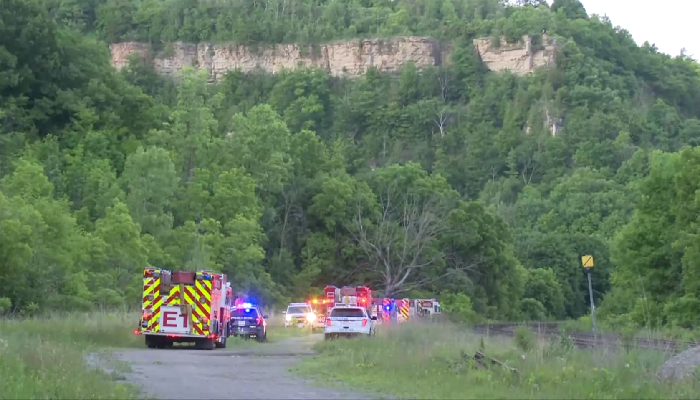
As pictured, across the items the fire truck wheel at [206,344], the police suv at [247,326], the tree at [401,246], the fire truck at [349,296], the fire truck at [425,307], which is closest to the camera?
the fire truck wheel at [206,344]

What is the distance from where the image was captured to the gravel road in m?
18.9

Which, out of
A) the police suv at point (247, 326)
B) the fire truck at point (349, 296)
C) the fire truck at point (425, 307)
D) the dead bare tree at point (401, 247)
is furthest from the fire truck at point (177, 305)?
the dead bare tree at point (401, 247)

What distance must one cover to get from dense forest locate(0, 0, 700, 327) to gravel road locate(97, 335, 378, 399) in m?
8.88

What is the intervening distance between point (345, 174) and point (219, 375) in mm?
71969

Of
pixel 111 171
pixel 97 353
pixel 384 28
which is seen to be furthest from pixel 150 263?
pixel 384 28

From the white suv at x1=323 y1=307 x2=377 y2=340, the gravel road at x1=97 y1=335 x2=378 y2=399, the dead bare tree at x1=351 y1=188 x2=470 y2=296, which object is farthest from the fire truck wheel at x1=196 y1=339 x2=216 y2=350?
the dead bare tree at x1=351 y1=188 x2=470 y2=296

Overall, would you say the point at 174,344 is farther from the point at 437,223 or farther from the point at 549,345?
the point at 437,223

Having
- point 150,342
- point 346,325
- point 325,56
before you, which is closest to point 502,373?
point 150,342

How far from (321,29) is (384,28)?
1138 centimetres

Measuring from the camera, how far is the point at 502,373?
19.8 m

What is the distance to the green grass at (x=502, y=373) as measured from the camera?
1780cm

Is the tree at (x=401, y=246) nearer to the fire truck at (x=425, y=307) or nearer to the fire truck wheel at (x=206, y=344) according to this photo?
the fire truck at (x=425, y=307)

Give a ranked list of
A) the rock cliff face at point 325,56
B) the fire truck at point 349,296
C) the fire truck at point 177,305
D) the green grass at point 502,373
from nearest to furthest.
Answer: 1. the green grass at point 502,373
2. the fire truck at point 177,305
3. the fire truck at point 349,296
4. the rock cliff face at point 325,56

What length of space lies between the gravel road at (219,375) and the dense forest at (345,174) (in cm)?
888
